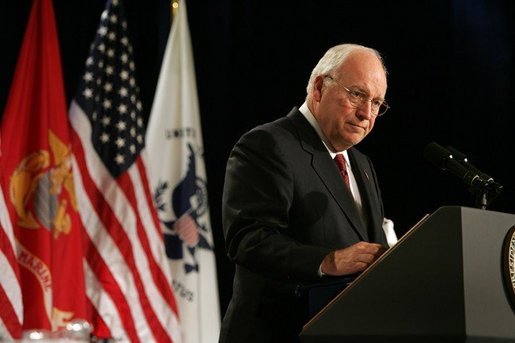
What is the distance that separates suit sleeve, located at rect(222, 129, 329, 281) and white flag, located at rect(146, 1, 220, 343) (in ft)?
8.74

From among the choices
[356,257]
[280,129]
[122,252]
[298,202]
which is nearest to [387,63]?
[122,252]

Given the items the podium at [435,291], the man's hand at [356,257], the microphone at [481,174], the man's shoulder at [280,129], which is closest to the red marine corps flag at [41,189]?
the man's shoulder at [280,129]

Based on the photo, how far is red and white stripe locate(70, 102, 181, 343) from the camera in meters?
5.06

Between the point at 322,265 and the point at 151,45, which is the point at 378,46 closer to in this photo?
the point at 151,45

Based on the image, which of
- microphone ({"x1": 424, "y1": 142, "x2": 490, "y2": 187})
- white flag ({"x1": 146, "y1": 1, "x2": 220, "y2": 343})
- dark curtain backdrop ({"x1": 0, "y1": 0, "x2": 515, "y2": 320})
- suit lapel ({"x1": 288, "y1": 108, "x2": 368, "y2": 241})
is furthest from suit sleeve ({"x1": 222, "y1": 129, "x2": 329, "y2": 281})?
dark curtain backdrop ({"x1": 0, "y1": 0, "x2": 515, "y2": 320})

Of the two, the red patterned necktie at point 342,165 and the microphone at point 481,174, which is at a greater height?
the microphone at point 481,174

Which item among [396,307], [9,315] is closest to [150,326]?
[9,315]

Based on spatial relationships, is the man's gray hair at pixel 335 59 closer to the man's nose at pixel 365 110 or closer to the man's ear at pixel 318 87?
the man's ear at pixel 318 87

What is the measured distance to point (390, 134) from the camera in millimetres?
5926

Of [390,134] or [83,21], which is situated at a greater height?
[83,21]

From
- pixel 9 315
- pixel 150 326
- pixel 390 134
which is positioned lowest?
pixel 150 326

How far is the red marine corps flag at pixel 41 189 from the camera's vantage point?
477cm

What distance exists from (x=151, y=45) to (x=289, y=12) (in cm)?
99

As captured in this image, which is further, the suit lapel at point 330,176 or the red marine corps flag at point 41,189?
the red marine corps flag at point 41,189
